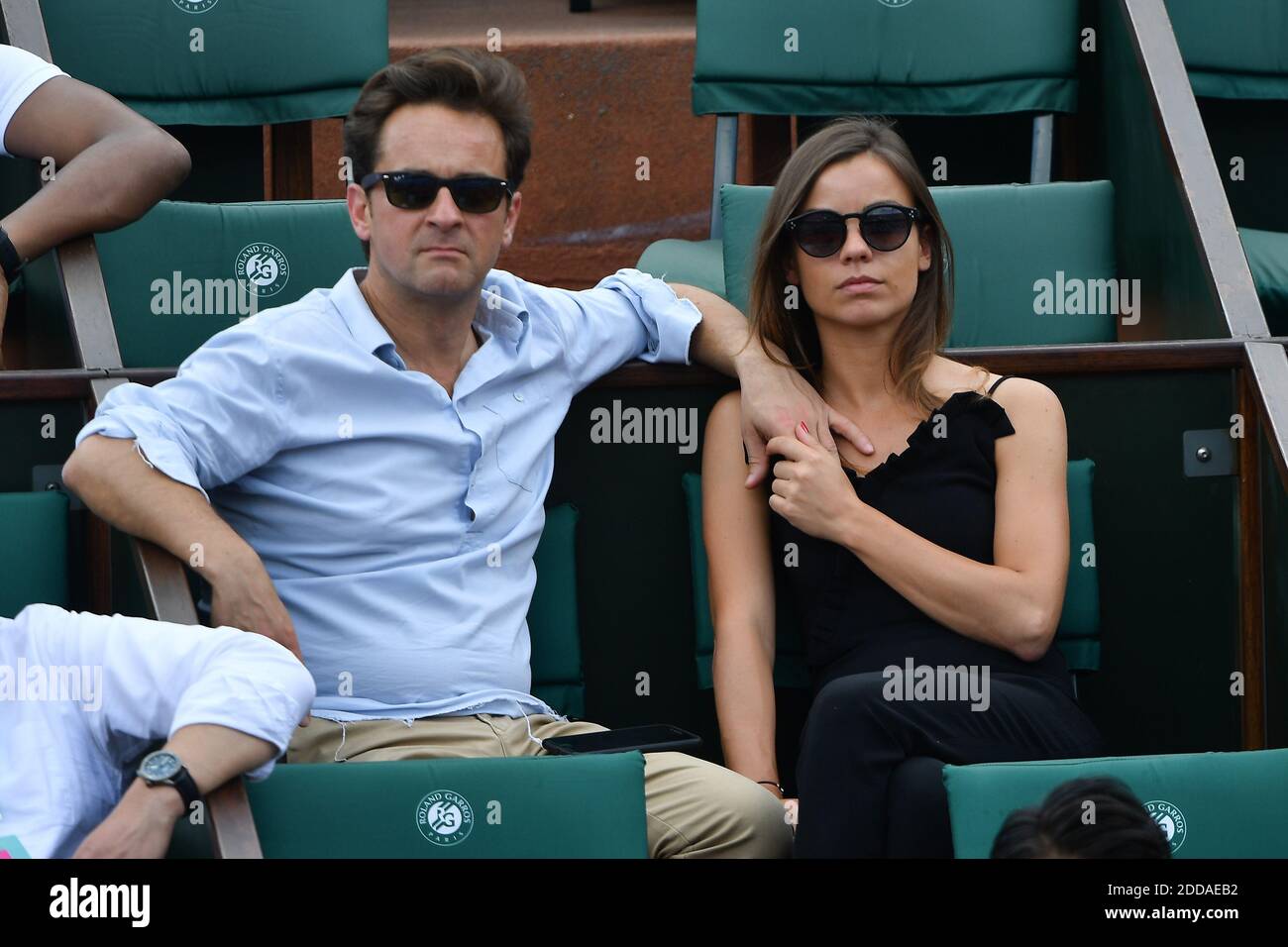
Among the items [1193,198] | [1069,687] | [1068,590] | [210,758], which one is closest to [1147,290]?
[1193,198]

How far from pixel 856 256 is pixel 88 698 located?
984 mm

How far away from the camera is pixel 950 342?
2.50 meters

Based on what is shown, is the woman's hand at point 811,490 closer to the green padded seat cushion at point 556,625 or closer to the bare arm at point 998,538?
the bare arm at point 998,538

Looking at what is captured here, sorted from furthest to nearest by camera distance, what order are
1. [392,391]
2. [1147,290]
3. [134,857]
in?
1. [1147,290]
2. [392,391]
3. [134,857]

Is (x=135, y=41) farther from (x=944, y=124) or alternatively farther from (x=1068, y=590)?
(x=1068, y=590)

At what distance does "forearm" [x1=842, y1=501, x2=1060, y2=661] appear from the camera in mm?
1820

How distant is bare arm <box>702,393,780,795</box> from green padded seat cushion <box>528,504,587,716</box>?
17 centimetres

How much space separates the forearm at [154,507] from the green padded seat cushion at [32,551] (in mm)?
229

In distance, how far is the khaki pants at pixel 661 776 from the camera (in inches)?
66.7

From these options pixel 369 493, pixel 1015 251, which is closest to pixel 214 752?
pixel 369 493

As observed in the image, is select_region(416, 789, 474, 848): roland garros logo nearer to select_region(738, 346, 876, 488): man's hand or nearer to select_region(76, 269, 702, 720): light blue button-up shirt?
select_region(76, 269, 702, 720): light blue button-up shirt

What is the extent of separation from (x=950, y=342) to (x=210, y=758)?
4.67 feet

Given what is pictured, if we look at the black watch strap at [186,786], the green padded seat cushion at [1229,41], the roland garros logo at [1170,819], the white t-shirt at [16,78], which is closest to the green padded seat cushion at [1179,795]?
the roland garros logo at [1170,819]

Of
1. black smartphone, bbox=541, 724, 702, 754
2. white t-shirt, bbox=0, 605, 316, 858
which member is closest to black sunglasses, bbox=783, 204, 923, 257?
black smartphone, bbox=541, 724, 702, 754
